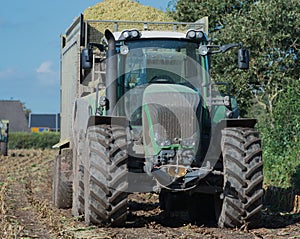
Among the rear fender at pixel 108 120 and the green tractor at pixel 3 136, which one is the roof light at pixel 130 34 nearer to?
the rear fender at pixel 108 120

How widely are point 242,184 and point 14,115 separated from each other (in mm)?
80398

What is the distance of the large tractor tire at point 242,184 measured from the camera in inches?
366

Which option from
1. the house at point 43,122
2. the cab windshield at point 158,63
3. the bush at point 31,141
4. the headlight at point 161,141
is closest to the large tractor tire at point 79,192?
the cab windshield at point 158,63

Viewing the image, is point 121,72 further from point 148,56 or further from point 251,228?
point 251,228

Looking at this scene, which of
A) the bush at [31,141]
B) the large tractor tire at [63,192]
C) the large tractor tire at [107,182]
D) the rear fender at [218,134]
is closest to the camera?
the large tractor tire at [107,182]

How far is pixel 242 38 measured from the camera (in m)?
21.6

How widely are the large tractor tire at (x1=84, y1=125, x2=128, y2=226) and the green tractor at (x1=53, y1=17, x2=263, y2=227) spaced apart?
14 mm

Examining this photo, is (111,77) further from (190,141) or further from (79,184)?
(79,184)

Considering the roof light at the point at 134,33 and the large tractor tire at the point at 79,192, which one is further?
the large tractor tire at the point at 79,192

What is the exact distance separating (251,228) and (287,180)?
6.13 m

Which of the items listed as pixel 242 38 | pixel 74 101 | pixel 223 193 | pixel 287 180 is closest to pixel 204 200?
pixel 223 193

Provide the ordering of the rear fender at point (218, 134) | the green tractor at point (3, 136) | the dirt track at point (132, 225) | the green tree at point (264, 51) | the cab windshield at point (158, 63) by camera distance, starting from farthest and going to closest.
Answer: the green tractor at point (3, 136) < the green tree at point (264, 51) < the cab windshield at point (158, 63) < the rear fender at point (218, 134) < the dirt track at point (132, 225)

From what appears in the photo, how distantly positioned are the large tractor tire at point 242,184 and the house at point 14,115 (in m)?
78.5

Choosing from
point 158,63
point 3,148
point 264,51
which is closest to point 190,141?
point 158,63
